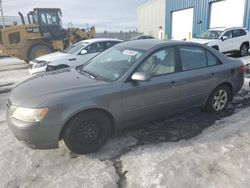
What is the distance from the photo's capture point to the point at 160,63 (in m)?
3.81

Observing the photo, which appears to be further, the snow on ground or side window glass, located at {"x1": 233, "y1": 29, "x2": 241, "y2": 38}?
side window glass, located at {"x1": 233, "y1": 29, "x2": 241, "y2": 38}

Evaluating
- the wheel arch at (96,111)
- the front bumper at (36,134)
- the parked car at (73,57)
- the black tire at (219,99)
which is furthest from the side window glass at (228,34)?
the front bumper at (36,134)

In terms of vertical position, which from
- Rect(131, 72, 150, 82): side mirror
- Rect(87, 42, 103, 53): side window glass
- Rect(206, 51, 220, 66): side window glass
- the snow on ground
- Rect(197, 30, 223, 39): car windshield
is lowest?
the snow on ground

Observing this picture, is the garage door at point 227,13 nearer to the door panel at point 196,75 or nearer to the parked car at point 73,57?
the parked car at point 73,57

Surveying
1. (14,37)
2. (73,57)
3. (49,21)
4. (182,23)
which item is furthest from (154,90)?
(182,23)

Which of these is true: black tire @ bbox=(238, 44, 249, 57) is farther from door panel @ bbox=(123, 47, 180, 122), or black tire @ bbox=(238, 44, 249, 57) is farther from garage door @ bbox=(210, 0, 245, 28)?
door panel @ bbox=(123, 47, 180, 122)

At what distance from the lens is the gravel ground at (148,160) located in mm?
2779

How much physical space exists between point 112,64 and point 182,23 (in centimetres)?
1981

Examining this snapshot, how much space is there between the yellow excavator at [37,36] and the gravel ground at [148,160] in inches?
345

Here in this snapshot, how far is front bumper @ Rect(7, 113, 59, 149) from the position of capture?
9.43 ft

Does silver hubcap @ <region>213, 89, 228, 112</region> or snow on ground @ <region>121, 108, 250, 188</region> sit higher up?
silver hubcap @ <region>213, 89, 228, 112</region>

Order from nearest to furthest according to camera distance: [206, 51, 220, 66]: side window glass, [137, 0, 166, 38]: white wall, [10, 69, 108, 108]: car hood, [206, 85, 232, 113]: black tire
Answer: [10, 69, 108, 108]: car hood → [206, 51, 220, 66]: side window glass → [206, 85, 232, 113]: black tire → [137, 0, 166, 38]: white wall

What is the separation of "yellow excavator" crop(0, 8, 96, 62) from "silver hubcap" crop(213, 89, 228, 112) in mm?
10070

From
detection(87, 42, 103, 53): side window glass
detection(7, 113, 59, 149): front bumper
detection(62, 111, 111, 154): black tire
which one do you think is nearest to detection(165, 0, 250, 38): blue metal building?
detection(87, 42, 103, 53): side window glass
